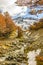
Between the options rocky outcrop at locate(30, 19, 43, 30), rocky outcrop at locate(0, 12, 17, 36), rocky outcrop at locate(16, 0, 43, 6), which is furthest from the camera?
rocky outcrop at locate(16, 0, 43, 6)

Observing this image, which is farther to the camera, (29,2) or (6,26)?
(29,2)

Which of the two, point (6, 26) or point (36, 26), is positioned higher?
point (6, 26)

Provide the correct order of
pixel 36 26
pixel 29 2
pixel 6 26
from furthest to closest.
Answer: pixel 29 2
pixel 36 26
pixel 6 26

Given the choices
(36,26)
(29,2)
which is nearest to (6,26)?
(36,26)

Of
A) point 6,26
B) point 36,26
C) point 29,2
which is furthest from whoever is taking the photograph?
point 29,2

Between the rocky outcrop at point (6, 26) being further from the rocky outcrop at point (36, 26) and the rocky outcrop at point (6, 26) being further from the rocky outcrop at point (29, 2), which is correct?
the rocky outcrop at point (29, 2)

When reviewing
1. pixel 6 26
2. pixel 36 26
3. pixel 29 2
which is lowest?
pixel 36 26

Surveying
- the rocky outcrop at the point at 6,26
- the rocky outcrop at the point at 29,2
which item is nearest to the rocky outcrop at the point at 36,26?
the rocky outcrop at the point at 6,26

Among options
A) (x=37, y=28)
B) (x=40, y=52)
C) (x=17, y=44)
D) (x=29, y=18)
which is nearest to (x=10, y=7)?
(x=29, y=18)

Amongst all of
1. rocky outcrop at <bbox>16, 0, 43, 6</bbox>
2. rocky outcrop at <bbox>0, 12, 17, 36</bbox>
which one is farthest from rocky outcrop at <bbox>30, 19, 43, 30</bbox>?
rocky outcrop at <bbox>16, 0, 43, 6</bbox>

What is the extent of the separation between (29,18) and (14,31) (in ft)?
11.4

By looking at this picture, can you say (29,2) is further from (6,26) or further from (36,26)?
(6,26)

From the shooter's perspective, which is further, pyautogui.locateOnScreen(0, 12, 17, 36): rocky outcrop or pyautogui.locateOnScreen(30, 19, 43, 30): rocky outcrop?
pyautogui.locateOnScreen(30, 19, 43, 30): rocky outcrop

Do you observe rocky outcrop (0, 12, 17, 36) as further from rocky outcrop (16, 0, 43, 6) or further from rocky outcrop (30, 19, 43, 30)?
rocky outcrop (16, 0, 43, 6)
